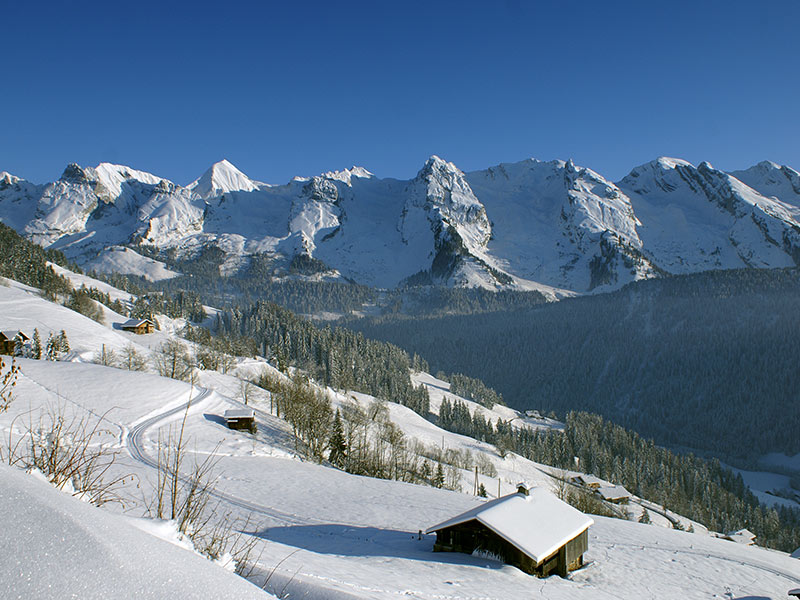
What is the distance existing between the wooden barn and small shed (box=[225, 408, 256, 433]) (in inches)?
981

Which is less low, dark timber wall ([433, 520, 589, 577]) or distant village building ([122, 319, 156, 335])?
distant village building ([122, 319, 156, 335])

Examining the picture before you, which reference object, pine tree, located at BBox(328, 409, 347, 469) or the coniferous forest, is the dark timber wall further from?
pine tree, located at BBox(328, 409, 347, 469)

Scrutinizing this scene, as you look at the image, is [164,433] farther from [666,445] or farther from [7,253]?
[666,445]

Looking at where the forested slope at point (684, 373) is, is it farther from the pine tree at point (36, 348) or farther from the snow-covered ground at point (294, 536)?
the pine tree at point (36, 348)

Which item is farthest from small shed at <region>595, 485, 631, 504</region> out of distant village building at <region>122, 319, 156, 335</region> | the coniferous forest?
distant village building at <region>122, 319, 156, 335</region>

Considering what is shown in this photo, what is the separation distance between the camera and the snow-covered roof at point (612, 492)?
5519 cm

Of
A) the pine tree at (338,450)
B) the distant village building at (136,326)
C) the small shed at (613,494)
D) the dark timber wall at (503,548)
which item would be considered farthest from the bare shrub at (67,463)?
the distant village building at (136,326)

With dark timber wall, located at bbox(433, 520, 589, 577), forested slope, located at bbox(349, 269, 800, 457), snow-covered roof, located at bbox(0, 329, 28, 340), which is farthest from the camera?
forested slope, located at bbox(349, 269, 800, 457)

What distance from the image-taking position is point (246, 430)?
39594mm

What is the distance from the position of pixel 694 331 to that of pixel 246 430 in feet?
621

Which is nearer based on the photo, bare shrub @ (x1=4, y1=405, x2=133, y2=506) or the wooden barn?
bare shrub @ (x1=4, y1=405, x2=133, y2=506)

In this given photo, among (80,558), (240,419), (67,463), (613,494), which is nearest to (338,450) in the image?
(240,419)

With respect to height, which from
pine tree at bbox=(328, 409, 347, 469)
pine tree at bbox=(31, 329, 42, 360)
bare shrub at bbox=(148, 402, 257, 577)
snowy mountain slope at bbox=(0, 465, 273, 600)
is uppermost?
snowy mountain slope at bbox=(0, 465, 273, 600)

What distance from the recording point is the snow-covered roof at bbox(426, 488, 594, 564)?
16.8 meters
